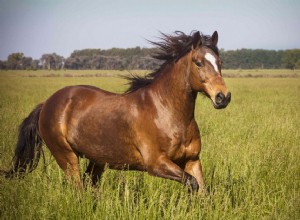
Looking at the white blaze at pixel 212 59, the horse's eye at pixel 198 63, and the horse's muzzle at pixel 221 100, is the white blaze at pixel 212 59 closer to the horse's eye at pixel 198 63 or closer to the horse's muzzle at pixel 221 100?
the horse's eye at pixel 198 63

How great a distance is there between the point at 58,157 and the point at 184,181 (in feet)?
7.02

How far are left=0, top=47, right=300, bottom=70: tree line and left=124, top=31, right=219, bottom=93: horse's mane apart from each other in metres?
84.8

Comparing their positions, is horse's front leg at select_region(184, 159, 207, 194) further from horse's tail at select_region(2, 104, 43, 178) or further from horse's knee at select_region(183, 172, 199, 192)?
horse's tail at select_region(2, 104, 43, 178)

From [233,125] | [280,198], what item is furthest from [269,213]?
[233,125]

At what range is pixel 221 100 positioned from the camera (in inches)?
138

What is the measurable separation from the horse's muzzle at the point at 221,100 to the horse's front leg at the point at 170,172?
0.79 metres

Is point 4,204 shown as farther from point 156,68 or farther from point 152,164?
point 156,68

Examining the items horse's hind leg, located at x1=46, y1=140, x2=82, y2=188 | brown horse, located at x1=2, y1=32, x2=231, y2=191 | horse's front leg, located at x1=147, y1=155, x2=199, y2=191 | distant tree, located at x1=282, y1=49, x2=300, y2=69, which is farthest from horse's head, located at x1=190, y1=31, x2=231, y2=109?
distant tree, located at x1=282, y1=49, x2=300, y2=69

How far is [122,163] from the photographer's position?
14.1 feet

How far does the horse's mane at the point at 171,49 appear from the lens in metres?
4.00

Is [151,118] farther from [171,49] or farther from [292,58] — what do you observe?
[292,58]

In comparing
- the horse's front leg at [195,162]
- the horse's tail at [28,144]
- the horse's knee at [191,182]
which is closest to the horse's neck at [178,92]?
the horse's front leg at [195,162]

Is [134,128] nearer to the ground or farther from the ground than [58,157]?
farther from the ground

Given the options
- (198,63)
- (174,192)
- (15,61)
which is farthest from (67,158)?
(15,61)
